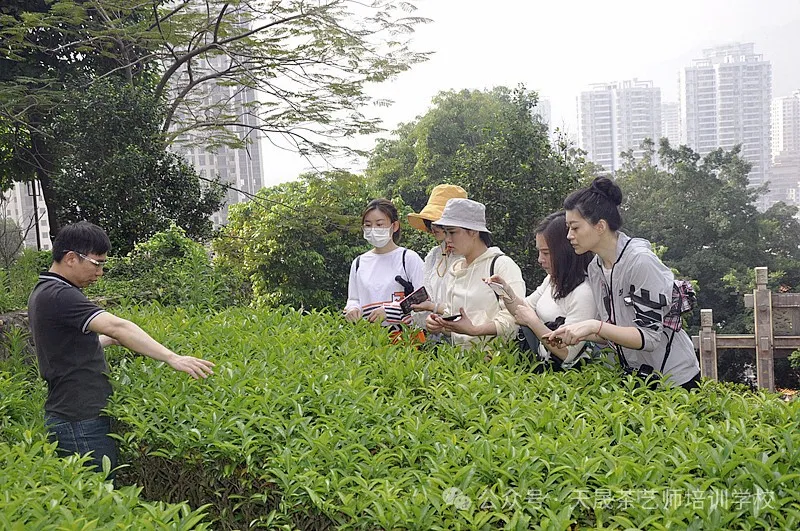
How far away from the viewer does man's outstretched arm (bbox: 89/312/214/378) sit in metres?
2.36

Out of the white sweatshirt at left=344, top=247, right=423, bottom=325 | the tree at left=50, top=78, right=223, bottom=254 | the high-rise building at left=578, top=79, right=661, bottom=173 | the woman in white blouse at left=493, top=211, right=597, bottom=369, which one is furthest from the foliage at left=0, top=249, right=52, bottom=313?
the high-rise building at left=578, top=79, right=661, bottom=173

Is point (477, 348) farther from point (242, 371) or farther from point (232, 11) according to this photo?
point (232, 11)

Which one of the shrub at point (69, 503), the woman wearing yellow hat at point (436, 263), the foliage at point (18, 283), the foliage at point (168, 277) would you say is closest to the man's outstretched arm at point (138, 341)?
the shrub at point (69, 503)

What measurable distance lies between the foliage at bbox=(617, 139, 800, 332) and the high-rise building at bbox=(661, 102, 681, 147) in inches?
72.4

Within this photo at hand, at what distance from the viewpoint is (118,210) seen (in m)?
8.30

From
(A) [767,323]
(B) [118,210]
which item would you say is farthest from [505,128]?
(A) [767,323]

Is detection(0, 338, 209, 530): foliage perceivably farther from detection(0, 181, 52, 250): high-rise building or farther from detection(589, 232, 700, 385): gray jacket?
detection(0, 181, 52, 250): high-rise building

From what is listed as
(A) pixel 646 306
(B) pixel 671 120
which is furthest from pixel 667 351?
(B) pixel 671 120

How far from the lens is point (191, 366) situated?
7.90 ft

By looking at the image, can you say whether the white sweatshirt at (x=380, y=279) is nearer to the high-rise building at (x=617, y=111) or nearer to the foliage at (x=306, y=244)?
the foliage at (x=306, y=244)

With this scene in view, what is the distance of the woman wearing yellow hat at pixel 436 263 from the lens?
10.3 ft

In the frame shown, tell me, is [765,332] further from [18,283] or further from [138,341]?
[138,341]

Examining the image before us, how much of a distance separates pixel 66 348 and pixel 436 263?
158 cm

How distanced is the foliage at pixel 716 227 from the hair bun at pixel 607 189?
44.4ft
